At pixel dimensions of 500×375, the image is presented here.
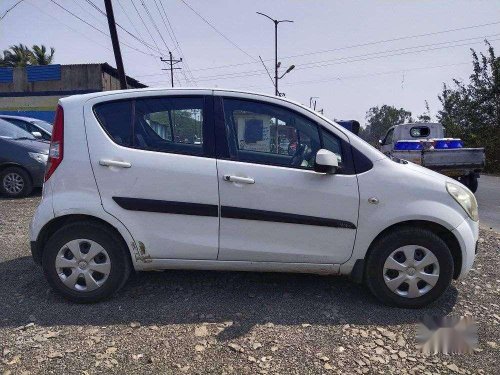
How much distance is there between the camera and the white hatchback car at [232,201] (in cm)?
296

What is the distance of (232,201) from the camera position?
2961 millimetres

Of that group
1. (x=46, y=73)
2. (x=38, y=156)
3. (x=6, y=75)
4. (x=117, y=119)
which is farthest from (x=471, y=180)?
(x=6, y=75)

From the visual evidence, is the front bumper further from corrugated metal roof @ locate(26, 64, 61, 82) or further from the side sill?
corrugated metal roof @ locate(26, 64, 61, 82)

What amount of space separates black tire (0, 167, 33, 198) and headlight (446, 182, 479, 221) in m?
7.68

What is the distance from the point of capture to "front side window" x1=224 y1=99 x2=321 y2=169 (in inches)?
120

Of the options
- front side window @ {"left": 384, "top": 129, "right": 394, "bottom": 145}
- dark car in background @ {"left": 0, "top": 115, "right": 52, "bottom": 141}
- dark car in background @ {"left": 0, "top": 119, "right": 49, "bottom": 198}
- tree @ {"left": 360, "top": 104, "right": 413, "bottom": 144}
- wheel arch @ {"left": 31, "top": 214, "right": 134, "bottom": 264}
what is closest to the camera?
wheel arch @ {"left": 31, "top": 214, "right": 134, "bottom": 264}

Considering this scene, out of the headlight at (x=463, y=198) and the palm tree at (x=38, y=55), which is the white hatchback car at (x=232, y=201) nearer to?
the headlight at (x=463, y=198)

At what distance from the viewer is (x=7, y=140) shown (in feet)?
25.0

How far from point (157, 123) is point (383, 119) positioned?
277 feet

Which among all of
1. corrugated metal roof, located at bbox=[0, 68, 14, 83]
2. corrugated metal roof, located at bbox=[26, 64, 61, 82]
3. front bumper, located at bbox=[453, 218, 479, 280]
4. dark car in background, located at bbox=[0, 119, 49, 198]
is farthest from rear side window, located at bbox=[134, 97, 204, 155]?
corrugated metal roof, located at bbox=[0, 68, 14, 83]

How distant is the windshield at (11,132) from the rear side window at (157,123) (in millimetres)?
5991

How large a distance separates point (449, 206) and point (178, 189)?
2179 mm

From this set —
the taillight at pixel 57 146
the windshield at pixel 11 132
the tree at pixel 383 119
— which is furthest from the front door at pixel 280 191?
the tree at pixel 383 119

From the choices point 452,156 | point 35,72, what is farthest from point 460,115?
point 35,72
